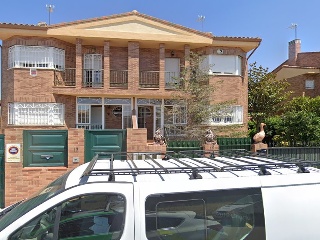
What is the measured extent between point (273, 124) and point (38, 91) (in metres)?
13.2

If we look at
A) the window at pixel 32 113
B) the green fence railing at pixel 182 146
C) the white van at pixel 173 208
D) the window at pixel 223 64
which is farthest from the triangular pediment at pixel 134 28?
the white van at pixel 173 208

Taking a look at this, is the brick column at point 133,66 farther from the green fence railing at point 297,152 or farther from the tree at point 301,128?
the green fence railing at point 297,152

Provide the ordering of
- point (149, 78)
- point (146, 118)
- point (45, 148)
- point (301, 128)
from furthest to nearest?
point (146, 118)
point (149, 78)
point (301, 128)
point (45, 148)

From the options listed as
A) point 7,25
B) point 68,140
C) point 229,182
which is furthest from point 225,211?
point 7,25

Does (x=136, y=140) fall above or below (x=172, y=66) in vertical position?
below

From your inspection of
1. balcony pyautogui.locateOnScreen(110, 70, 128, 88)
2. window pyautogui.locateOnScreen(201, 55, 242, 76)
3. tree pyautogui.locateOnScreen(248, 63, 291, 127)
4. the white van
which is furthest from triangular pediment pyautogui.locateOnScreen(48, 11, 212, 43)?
the white van

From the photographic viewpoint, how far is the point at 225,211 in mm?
2357

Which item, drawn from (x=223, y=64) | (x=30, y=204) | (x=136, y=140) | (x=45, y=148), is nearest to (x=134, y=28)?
(x=223, y=64)

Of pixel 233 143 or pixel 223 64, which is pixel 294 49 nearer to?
pixel 223 64

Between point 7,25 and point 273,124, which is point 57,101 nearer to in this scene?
point 7,25

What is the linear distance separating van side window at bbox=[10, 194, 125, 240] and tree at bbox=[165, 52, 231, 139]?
9.60 metres

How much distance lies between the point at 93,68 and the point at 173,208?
15544 millimetres

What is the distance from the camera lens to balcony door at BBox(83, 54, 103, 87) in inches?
658

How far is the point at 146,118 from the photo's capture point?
702 inches
